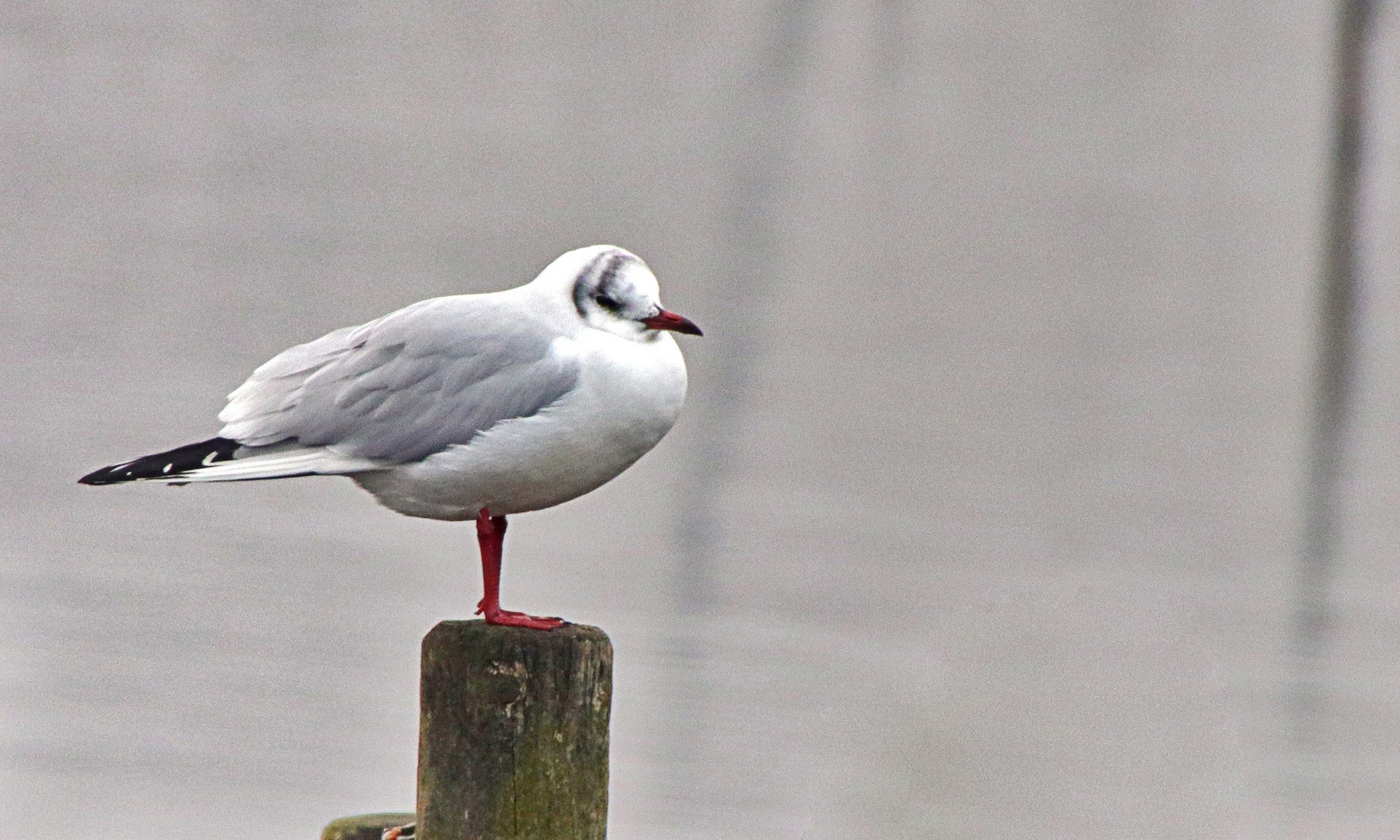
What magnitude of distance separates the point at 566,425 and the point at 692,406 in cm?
868

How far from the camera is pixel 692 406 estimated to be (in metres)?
11.8

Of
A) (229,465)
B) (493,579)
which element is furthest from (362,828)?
(229,465)

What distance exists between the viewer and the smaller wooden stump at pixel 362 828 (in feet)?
10.1

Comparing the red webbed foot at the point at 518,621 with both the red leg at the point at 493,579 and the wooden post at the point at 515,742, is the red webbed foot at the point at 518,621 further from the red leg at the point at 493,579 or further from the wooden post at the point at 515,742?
the wooden post at the point at 515,742

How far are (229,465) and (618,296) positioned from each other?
0.69m

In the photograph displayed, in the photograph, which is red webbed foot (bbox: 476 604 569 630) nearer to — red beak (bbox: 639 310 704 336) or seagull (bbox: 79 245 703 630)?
seagull (bbox: 79 245 703 630)

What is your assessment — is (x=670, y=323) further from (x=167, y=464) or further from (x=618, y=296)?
(x=167, y=464)

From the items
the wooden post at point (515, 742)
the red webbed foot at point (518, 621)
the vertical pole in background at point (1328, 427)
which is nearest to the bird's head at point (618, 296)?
the red webbed foot at point (518, 621)

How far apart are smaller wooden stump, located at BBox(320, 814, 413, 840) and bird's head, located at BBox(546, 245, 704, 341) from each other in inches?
34.4

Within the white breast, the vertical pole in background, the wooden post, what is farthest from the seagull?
the vertical pole in background

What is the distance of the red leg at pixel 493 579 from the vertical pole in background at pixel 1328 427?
3.47m

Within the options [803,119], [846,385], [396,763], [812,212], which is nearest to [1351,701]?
[396,763]

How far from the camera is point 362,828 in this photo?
3084mm

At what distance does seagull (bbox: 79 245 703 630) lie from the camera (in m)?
3.09
